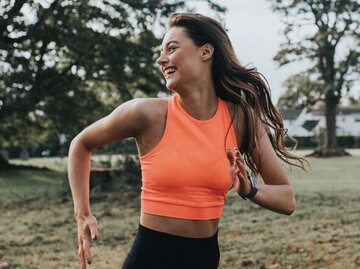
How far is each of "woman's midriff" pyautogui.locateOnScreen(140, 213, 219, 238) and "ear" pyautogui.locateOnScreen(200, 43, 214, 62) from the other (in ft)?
2.37

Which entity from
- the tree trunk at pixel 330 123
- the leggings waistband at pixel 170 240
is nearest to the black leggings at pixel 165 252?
the leggings waistband at pixel 170 240

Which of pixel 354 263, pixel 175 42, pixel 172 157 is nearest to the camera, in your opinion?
pixel 172 157

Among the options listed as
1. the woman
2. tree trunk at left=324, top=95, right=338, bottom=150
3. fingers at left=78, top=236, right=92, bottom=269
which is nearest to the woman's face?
the woman

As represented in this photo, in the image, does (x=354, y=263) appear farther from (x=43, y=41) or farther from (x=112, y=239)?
(x=43, y=41)

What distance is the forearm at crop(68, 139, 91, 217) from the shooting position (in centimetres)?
255

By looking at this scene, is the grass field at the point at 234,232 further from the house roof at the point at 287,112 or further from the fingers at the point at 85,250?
the fingers at the point at 85,250

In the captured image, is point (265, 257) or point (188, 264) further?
point (265, 257)

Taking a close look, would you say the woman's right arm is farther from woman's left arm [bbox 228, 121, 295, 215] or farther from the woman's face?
woman's left arm [bbox 228, 121, 295, 215]

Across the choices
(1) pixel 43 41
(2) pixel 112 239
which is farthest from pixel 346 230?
(1) pixel 43 41

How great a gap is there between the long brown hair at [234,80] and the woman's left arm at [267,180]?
2.0 inches

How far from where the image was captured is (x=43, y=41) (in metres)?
17.5

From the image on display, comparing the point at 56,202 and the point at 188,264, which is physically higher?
the point at 188,264

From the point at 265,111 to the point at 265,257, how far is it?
4.51 meters

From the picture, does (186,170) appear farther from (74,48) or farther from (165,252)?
(74,48)
